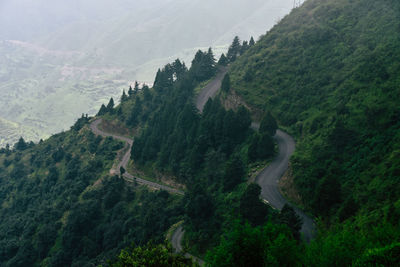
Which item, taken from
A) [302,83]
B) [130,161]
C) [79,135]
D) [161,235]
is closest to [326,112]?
[302,83]

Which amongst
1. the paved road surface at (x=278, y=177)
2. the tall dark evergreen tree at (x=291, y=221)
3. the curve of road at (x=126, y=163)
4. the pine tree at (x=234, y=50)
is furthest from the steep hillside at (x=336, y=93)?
the curve of road at (x=126, y=163)

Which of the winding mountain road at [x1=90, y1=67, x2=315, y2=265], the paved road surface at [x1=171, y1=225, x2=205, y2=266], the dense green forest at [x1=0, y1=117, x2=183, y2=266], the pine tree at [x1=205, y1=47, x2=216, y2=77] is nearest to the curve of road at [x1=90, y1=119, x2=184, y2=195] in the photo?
the winding mountain road at [x1=90, y1=67, x2=315, y2=265]

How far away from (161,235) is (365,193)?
100 feet

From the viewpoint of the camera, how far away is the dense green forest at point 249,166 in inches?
1109

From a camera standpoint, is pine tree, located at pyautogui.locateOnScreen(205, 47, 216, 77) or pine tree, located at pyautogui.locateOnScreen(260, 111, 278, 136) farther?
pine tree, located at pyautogui.locateOnScreen(205, 47, 216, 77)

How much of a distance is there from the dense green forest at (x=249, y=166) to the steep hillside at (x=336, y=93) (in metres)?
0.20

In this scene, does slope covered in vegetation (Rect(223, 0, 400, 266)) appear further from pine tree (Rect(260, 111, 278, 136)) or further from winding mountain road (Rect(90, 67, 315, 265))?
pine tree (Rect(260, 111, 278, 136))

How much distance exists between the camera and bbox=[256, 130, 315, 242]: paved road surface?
1638 inches

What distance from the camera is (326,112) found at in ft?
182

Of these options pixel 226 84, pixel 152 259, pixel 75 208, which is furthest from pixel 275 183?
pixel 75 208

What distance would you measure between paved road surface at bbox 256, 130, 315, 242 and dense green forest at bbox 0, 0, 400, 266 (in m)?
1.49

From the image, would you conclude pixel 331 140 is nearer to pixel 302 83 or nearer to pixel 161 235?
pixel 302 83

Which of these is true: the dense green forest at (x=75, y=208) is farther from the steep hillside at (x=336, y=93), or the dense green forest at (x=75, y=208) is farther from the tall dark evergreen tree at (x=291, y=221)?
the steep hillside at (x=336, y=93)

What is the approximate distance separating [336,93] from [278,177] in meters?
18.7
